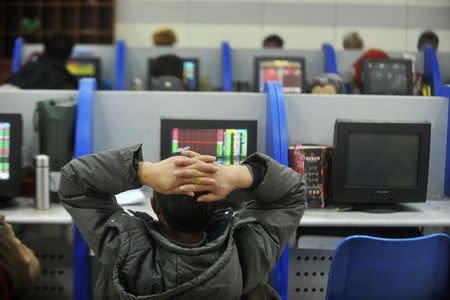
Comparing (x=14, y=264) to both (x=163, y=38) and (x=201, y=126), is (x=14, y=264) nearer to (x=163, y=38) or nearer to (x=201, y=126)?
(x=201, y=126)

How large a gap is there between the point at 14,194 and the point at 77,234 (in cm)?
41

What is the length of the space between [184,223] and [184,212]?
28mm

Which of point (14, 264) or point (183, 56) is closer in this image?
point (14, 264)

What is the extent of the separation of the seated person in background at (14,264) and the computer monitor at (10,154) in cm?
45

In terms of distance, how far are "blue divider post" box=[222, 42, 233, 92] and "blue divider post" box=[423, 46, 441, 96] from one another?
1.63 m

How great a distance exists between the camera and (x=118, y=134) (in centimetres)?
274

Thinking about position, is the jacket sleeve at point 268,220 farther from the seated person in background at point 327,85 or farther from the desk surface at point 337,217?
the seated person in background at point 327,85

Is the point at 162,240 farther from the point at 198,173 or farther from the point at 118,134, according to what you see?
the point at 118,134

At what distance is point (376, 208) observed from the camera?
8.41ft

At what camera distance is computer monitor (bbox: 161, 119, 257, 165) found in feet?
8.46

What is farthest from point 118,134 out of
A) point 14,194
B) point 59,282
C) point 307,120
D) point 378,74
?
point 378,74

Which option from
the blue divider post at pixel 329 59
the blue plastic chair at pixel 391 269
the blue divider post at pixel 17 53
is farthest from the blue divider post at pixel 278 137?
the blue divider post at pixel 17 53

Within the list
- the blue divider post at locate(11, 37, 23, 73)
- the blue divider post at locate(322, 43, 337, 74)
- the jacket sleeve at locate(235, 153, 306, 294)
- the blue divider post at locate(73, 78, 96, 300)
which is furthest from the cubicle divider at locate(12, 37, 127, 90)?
the jacket sleeve at locate(235, 153, 306, 294)

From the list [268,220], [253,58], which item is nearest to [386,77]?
[253,58]
